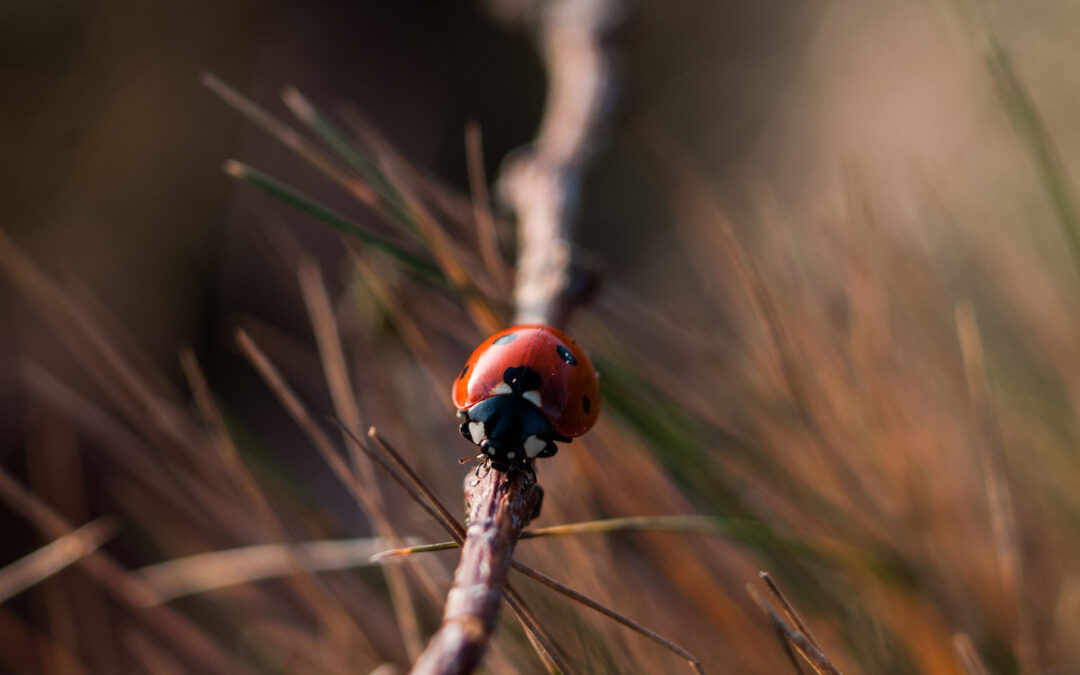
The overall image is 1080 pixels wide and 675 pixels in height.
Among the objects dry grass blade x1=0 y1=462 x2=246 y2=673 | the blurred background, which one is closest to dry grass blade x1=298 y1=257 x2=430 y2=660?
the blurred background

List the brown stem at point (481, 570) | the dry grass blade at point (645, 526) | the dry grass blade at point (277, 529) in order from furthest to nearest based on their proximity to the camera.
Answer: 1. the dry grass blade at point (277, 529)
2. the dry grass blade at point (645, 526)
3. the brown stem at point (481, 570)

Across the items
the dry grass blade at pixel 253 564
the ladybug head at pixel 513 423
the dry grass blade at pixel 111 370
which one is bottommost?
the ladybug head at pixel 513 423

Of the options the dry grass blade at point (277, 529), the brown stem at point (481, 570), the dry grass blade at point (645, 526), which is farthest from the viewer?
the dry grass blade at point (277, 529)

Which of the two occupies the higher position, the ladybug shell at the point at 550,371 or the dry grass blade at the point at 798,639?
the ladybug shell at the point at 550,371

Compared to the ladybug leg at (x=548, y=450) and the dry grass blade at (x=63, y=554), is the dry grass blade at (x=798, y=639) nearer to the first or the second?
the ladybug leg at (x=548, y=450)

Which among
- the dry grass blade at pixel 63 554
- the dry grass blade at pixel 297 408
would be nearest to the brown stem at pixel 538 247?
the dry grass blade at pixel 297 408

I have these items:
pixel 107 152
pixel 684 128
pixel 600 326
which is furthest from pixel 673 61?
pixel 600 326

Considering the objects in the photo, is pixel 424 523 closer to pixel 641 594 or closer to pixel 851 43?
pixel 641 594
